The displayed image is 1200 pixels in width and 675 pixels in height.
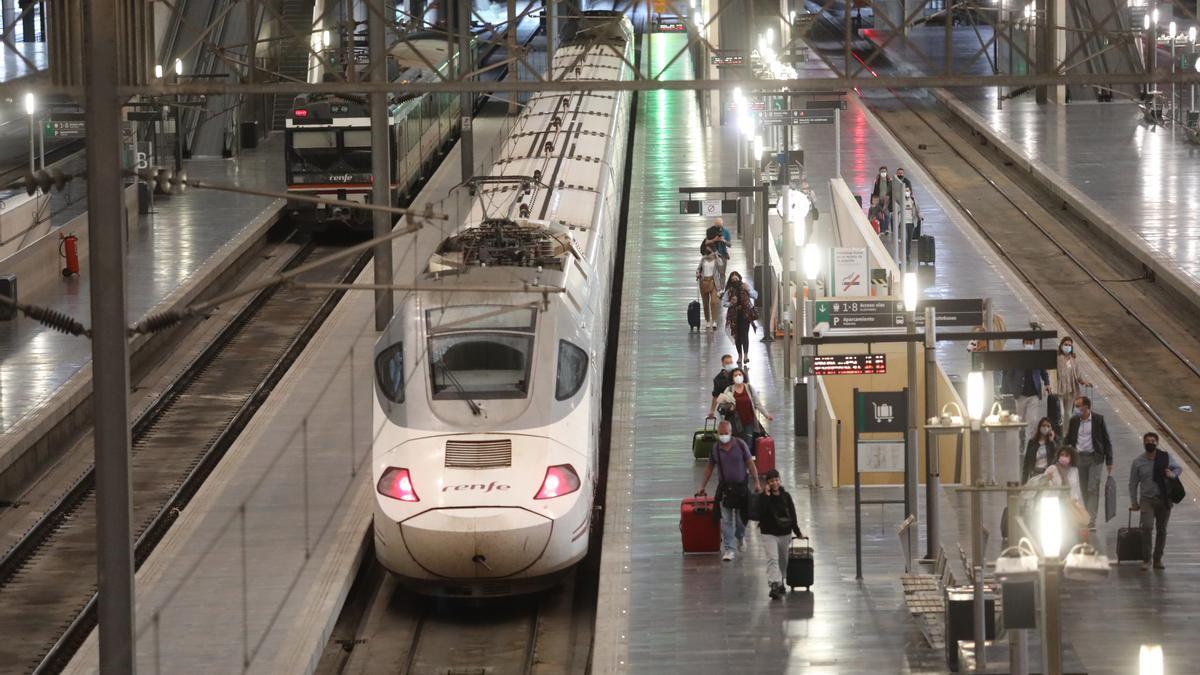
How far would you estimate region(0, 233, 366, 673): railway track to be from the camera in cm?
1961

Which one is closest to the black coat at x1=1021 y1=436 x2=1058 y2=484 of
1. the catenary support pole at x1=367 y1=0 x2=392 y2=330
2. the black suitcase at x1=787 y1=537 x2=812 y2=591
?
the black suitcase at x1=787 y1=537 x2=812 y2=591

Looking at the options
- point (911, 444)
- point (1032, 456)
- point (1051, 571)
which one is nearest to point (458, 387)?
point (911, 444)

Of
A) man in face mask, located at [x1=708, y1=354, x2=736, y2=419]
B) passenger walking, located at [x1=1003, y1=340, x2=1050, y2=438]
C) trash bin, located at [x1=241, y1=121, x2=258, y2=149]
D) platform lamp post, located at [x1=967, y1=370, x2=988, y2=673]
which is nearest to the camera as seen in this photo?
platform lamp post, located at [x1=967, y1=370, x2=988, y2=673]

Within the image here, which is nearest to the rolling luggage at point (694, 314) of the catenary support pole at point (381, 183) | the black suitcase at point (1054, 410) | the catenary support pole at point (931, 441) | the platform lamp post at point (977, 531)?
the catenary support pole at point (381, 183)

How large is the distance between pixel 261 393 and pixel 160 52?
61.4 ft

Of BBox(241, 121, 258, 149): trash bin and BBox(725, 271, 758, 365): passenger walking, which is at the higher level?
BBox(241, 121, 258, 149): trash bin

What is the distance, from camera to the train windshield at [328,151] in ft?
129

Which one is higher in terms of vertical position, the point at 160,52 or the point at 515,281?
the point at 160,52

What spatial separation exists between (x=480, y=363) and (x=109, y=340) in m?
6.12

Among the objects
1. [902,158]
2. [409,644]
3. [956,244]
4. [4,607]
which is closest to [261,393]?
[4,607]

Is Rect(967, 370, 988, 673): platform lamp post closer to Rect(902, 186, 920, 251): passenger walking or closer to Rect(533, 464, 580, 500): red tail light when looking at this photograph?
Rect(533, 464, 580, 500): red tail light

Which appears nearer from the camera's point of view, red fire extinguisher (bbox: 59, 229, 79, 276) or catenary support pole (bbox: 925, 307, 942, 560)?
catenary support pole (bbox: 925, 307, 942, 560)

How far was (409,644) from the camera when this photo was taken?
1845cm

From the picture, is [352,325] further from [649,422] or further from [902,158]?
[902,158]
